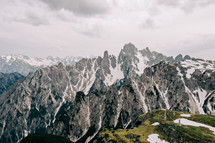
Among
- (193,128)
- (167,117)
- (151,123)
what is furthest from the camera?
(167,117)

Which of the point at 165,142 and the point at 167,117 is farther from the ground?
the point at 167,117

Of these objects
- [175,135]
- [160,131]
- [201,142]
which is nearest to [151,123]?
[160,131]

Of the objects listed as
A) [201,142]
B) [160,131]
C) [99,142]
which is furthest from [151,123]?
[99,142]

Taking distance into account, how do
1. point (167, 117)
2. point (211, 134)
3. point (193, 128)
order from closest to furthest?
point (211, 134)
point (193, 128)
point (167, 117)

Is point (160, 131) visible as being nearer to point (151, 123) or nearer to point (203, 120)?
point (151, 123)

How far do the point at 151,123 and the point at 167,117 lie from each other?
20.0m

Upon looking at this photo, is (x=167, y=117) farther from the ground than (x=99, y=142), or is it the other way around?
(x=167, y=117)

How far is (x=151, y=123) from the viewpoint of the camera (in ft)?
404

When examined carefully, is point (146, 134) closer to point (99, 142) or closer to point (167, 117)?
point (99, 142)

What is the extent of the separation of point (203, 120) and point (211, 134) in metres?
30.9

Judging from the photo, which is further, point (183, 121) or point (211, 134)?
point (183, 121)

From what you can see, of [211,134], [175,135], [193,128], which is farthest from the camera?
[193,128]

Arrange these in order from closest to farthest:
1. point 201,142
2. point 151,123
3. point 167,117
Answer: point 201,142 < point 151,123 < point 167,117

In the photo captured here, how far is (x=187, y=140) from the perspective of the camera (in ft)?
297
